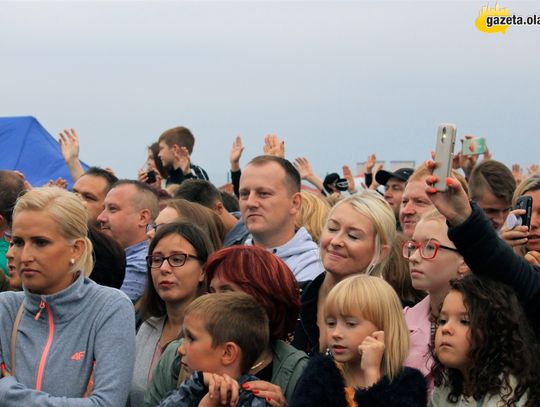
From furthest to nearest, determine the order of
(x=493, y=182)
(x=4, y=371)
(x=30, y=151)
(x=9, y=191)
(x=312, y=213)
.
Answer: (x=30, y=151) → (x=312, y=213) → (x=9, y=191) → (x=493, y=182) → (x=4, y=371)

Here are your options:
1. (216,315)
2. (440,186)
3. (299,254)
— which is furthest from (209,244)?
(440,186)

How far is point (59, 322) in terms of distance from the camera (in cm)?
427

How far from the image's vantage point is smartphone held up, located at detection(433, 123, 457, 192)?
12.2 ft

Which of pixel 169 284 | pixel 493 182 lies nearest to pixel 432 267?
pixel 169 284

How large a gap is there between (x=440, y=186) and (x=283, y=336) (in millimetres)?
1122

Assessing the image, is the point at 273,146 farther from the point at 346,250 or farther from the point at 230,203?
the point at 346,250

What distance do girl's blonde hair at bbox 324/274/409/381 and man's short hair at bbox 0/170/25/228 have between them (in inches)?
121

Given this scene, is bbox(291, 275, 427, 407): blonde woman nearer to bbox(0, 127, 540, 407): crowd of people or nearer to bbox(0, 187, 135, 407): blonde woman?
bbox(0, 127, 540, 407): crowd of people

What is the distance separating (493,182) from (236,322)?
283cm

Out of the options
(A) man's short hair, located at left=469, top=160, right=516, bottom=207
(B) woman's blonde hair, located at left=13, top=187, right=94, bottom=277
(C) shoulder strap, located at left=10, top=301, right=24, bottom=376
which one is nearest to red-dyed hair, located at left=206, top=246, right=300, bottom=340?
(B) woman's blonde hair, located at left=13, top=187, right=94, bottom=277

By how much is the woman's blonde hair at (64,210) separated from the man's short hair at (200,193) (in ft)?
10.3

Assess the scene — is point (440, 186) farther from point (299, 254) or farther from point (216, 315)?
point (299, 254)

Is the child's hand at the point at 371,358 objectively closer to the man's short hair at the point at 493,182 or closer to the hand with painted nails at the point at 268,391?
the hand with painted nails at the point at 268,391

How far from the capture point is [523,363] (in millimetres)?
3760
